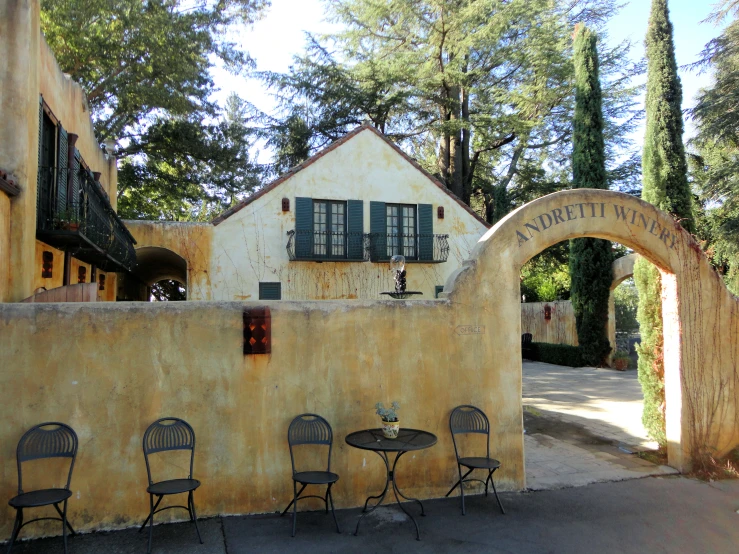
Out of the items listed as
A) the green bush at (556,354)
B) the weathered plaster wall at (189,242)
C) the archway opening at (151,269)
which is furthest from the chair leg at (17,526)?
the green bush at (556,354)

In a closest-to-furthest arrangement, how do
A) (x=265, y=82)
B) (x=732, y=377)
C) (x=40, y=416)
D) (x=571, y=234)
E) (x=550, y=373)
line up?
(x=40, y=416) → (x=571, y=234) → (x=732, y=377) → (x=550, y=373) → (x=265, y=82)

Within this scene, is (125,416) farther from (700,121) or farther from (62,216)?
(700,121)

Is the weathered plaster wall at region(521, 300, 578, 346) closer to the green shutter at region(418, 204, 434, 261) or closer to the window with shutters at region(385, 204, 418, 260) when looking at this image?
the green shutter at region(418, 204, 434, 261)

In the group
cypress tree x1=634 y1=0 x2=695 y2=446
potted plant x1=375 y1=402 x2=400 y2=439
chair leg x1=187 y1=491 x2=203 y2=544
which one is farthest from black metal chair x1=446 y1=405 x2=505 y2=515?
cypress tree x1=634 y1=0 x2=695 y2=446

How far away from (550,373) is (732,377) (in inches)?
429

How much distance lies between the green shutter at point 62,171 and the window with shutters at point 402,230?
942cm

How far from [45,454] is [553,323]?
20014 mm

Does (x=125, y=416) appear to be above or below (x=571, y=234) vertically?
→ below

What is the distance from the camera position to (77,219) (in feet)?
22.8

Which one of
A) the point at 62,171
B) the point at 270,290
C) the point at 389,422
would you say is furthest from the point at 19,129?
the point at 270,290

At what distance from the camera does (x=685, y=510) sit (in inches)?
221

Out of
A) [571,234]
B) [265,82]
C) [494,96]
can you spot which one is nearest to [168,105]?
[265,82]

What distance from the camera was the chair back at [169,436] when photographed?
506cm

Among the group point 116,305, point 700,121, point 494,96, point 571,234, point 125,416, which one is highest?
point 494,96
